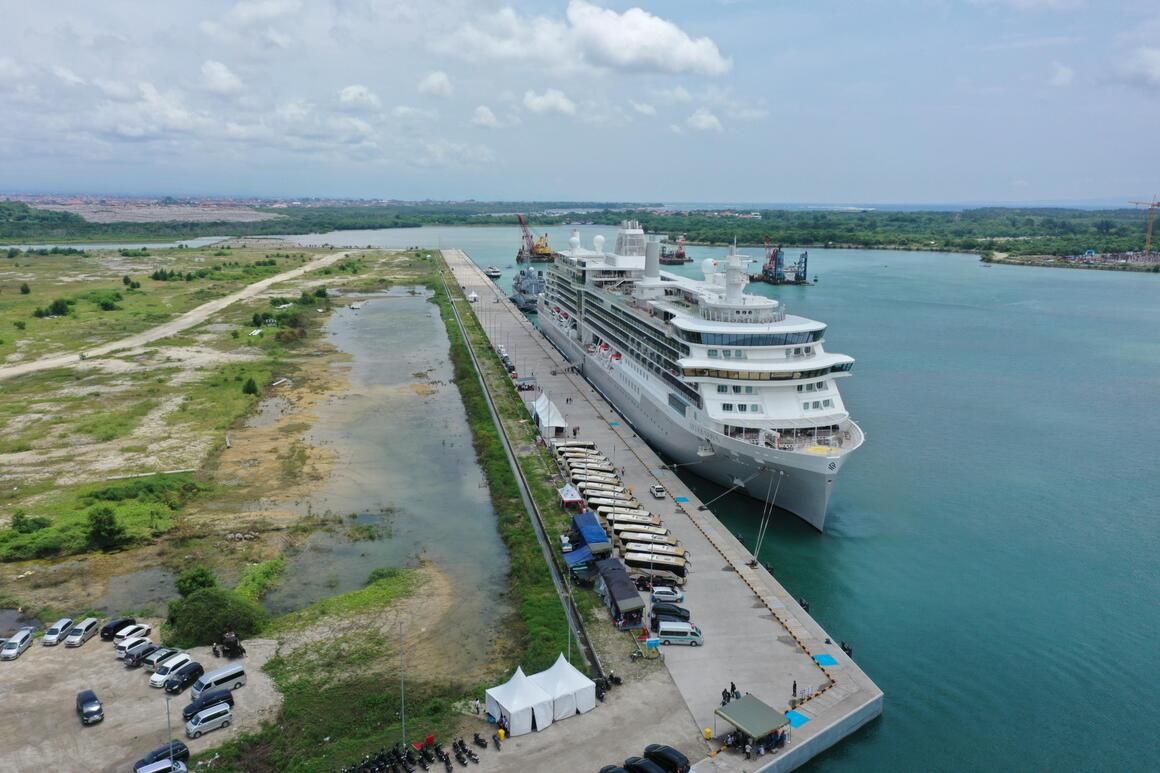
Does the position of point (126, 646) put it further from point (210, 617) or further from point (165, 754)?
point (165, 754)

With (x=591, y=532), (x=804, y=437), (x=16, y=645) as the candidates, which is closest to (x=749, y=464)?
(x=804, y=437)

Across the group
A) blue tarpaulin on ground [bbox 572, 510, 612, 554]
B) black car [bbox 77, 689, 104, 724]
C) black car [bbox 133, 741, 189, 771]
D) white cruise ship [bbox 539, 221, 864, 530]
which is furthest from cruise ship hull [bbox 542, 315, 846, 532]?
black car [bbox 77, 689, 104, 724]

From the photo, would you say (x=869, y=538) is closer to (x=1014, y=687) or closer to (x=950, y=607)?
(x=950, y=607)

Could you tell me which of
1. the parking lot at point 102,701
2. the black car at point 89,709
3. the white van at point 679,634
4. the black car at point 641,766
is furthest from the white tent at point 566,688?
the black car at point 89,709

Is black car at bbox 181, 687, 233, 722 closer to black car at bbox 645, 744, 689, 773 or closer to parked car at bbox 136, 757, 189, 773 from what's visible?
parked car at bbox 136, 757, 189, 773

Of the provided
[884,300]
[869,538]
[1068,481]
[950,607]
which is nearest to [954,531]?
[869,538]

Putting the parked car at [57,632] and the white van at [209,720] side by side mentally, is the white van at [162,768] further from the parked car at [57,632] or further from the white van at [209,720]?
the parked car at [57,632]
